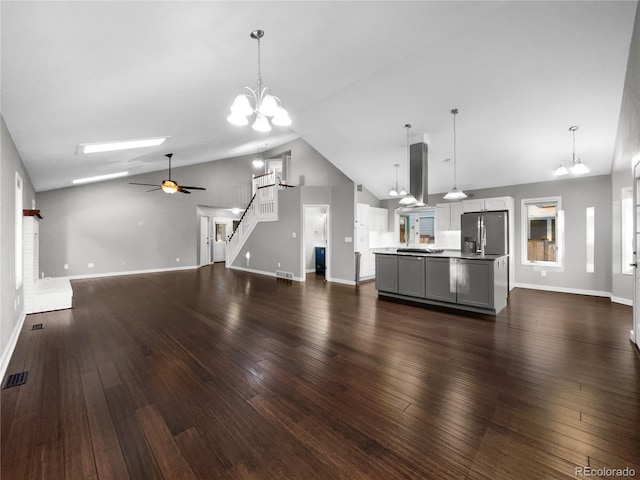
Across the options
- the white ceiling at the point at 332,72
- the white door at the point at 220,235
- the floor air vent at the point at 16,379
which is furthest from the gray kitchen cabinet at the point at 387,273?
the white door at the point at 220,235

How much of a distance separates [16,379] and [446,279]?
570 centimetres

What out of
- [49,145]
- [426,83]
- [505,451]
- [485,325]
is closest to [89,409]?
[505,451]

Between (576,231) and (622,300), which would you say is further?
(576,231)

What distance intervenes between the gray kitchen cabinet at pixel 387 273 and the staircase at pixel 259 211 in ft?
13.0

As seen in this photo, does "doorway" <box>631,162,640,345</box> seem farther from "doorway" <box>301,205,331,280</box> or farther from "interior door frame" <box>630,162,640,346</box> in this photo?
"doorway" <box>301,205,331,280</box>

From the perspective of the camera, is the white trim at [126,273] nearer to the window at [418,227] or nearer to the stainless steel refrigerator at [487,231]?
the window at [418,227]

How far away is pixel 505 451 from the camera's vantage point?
168 centimetres

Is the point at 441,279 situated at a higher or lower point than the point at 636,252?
lower

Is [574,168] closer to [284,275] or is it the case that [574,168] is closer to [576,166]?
Result: [576,166]

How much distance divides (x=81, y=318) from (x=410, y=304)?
5751 millimetres

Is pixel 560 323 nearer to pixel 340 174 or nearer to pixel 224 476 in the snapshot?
pixel 224 476

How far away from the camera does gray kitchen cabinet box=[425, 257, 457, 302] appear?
485 cm

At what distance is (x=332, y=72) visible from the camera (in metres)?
3.73

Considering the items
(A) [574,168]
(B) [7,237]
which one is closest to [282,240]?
(B) [7,237]
